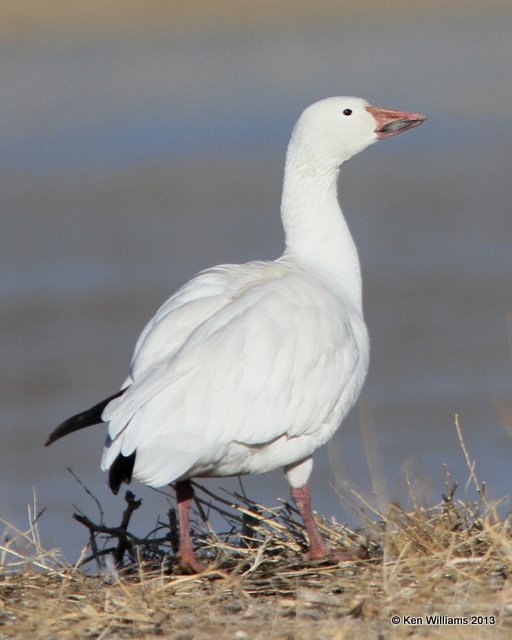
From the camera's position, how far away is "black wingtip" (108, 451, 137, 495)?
5344 mm

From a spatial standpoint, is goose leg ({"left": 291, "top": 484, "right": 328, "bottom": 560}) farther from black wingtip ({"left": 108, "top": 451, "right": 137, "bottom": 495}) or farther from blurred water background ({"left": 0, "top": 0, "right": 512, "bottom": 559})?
black wingtip ({"left": 108, "top": 451, "right": 137, "bottom": 495})

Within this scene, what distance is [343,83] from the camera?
22.5 meters

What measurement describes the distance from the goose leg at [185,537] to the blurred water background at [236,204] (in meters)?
0.86

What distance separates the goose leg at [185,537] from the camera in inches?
214

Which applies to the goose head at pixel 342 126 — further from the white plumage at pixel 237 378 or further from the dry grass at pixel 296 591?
the dry grass at pixel 296 591

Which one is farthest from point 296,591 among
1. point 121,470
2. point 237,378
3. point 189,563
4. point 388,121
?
point 388,121

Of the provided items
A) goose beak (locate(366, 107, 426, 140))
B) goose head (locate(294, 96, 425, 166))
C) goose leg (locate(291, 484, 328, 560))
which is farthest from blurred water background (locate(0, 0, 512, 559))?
goose beak (locate(366, 107, 426, 140))

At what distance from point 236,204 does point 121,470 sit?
36.0 ft

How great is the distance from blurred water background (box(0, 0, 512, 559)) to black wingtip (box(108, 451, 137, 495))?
44.4 inches

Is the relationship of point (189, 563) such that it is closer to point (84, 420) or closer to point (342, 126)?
point (84, 420)

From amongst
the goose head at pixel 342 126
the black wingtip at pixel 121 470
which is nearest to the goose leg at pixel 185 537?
the black wingtip at pixel 121 470

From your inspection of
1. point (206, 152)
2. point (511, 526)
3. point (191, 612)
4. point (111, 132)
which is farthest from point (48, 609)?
point (111, 132)

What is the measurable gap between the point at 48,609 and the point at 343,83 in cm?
1837

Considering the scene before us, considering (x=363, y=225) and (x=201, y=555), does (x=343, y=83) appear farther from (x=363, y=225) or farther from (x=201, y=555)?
(x=201, y=555)
